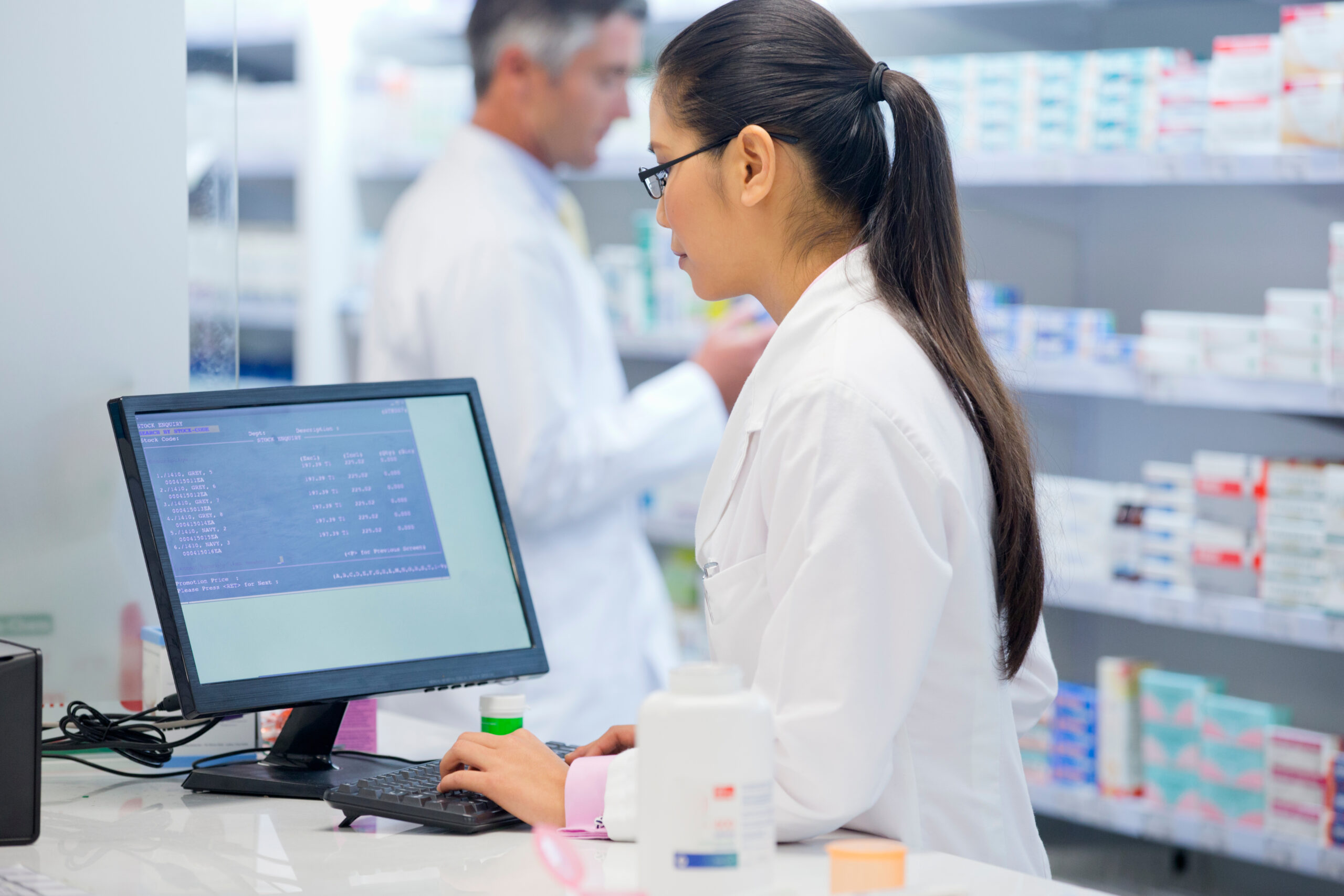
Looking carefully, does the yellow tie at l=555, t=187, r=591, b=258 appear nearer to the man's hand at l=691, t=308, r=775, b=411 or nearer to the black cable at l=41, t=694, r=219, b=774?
the man's hand at l=691, t=308, r=775, b=411

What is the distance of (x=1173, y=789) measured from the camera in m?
2.71

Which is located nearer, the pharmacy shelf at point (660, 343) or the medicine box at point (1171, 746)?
the medicine box at point (1171, 746)

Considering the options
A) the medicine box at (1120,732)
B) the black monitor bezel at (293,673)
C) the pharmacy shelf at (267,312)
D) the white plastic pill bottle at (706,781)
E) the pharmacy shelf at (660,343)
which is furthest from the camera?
the pharmacy shelf at (267,312)

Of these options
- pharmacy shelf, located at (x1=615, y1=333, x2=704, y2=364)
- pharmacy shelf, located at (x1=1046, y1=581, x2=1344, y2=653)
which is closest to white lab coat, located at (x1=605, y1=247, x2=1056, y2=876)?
pharmacy shelf, located at (x1=1046, y1=581, x2=1344, y2=653)

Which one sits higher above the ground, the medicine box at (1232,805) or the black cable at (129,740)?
the black cable at (129,740)

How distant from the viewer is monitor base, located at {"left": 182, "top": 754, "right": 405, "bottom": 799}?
141 centimetres

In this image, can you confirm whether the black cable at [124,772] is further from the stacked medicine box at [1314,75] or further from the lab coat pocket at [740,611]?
the stacked medicine box at [1314,75]

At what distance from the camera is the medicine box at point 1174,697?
8.83ft

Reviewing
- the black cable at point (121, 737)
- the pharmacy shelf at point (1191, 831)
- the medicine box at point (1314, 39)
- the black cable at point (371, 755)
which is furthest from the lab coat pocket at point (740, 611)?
the medicine box at point (1314, 39)

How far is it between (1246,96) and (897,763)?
1.85 meters

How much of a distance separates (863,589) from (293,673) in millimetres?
616

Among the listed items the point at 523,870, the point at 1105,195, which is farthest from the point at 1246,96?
the point at 523,870

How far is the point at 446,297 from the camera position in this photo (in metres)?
2.48

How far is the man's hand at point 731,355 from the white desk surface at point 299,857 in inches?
58.3
